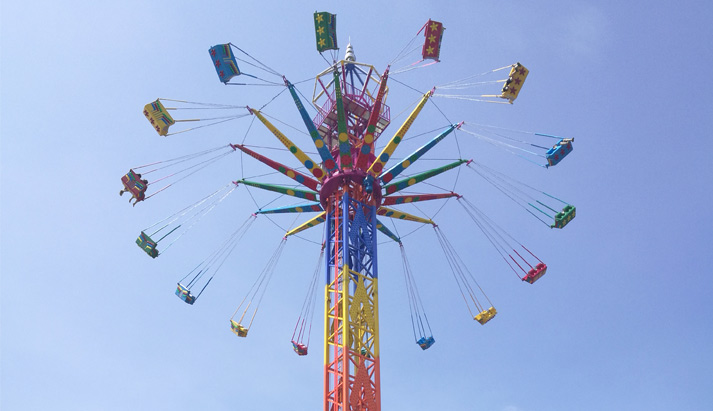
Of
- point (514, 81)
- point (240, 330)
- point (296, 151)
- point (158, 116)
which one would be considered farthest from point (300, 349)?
point (514, 81)

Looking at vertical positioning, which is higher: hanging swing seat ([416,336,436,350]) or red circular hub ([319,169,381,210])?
red circular hub ([319,169,381,210])

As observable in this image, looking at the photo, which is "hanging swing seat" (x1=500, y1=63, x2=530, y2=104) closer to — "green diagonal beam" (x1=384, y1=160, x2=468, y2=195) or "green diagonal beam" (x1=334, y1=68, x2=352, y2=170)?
"green diagonal beam" (x1=384, y1=160, x2=468, y2=195)

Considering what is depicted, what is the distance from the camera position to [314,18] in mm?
30688

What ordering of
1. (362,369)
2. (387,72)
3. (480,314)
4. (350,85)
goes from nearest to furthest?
(362,369), (387,72), (480,314), (350,85)

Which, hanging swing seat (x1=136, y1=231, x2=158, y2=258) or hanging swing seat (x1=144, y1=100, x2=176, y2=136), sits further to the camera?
hanging swing seat (x1=136, y1=231, x2=158, y2=258)

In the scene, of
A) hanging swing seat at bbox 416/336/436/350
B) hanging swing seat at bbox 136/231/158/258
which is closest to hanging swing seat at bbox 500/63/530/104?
hanging swing seat at bbox 416/336/436/350

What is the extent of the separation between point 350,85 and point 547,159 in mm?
10288

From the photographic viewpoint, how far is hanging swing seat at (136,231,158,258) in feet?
110

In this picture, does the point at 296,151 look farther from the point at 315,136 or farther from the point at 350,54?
the point at 350,54

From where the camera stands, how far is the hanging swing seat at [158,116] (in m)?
32.7

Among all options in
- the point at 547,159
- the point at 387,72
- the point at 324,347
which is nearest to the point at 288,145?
the point at 387,72

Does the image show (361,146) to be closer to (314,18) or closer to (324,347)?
(314,18)

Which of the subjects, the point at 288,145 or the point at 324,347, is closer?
the point at 324,347

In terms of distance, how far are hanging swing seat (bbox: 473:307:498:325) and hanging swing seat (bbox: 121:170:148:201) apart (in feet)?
51.2
